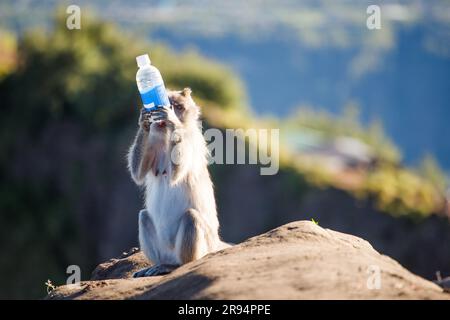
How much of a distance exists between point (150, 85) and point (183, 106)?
971 mm

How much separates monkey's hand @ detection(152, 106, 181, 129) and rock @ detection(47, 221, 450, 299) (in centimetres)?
217

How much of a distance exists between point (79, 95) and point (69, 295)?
26994mm

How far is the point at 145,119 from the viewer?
37.5 ft

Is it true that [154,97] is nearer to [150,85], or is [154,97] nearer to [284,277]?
[150,85]

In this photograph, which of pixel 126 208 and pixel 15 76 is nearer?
pixel 126 208

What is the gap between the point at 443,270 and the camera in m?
25.3

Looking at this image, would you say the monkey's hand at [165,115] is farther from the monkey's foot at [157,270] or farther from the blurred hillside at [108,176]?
the blurred hillside at [108,176]

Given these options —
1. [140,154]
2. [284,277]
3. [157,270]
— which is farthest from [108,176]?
[284,277]

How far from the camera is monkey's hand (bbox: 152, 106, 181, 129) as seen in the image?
36.9ft

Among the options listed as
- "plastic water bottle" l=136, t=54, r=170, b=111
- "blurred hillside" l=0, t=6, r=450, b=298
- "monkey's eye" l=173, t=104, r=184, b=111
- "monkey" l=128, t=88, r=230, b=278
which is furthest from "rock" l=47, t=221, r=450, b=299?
"blurred hillside" l=0, t=6, r=450, b=298

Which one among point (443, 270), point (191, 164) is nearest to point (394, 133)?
point (443, 270)

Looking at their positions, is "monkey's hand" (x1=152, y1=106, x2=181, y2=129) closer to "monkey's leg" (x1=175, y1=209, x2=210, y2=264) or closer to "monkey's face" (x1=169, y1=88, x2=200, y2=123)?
"monkey's face" (x1=169, y1=88, x2=200, y2=123)

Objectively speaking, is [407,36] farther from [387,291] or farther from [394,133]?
[387,291]

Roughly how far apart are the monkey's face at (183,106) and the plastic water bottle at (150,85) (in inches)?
27.5
